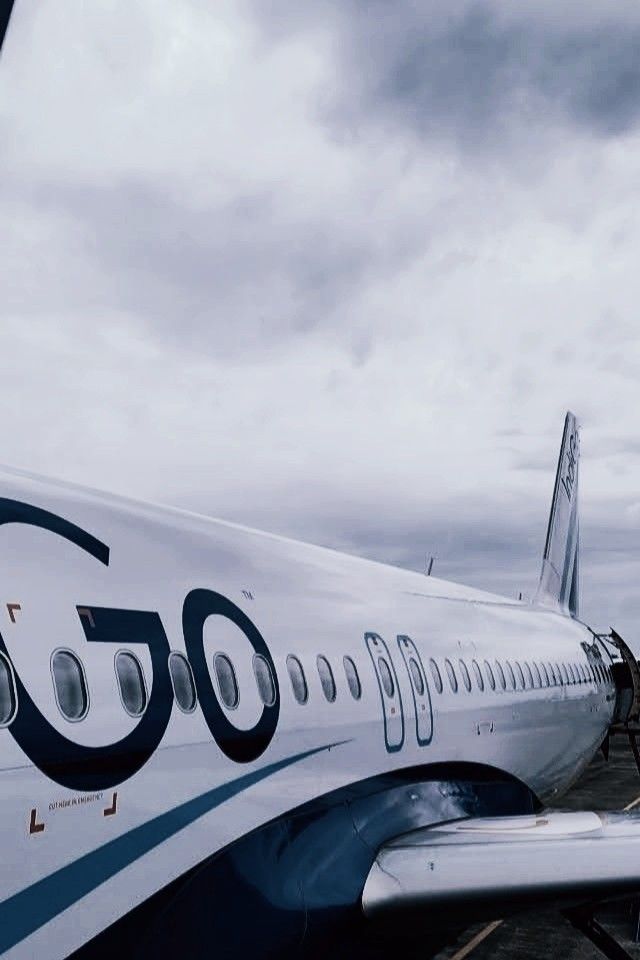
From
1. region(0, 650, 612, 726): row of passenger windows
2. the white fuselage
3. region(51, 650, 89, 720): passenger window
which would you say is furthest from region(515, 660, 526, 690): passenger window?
region(51, 650, 89, 720): passenger window

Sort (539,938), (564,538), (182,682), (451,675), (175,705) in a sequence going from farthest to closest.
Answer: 1. (564,538)
2. (539,938)
3. (451,675)
4. (182,682)
5. (175,705)

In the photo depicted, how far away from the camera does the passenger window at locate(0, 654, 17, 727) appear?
4711 millimetres

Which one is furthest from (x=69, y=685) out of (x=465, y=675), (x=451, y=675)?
(x=465, y=675)

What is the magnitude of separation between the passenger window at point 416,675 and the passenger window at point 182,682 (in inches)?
174

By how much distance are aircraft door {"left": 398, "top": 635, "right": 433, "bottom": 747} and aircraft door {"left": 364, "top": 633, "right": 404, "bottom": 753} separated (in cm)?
47

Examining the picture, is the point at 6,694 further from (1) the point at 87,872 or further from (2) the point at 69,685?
(1) the point at 87,872

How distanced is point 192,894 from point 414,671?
190 inches

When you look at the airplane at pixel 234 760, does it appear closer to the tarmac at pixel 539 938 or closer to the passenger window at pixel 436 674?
the passenger window at pixel 436 674

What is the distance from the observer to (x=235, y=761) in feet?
21.2

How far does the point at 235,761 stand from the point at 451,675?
5.51 meters

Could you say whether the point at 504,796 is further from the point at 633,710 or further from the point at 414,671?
the point at 633,710

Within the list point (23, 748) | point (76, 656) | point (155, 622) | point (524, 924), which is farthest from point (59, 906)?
point (524, 924)

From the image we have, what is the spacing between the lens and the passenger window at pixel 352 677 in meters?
8.65

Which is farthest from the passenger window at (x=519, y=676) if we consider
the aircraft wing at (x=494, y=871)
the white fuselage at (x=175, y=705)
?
the aircraft wing at (x=494, y=871)
